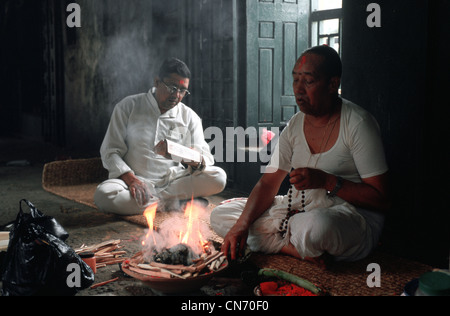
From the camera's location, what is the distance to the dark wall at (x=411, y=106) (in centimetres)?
338

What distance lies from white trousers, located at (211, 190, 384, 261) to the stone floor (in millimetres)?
419

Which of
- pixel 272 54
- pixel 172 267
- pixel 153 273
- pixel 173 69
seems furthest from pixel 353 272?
pixel 272 54

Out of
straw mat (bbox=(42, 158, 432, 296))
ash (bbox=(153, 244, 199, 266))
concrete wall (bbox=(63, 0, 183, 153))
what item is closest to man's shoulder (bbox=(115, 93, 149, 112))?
straw mat (bbox=(42, 158, 432, 296))

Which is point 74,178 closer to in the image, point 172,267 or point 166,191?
point 166,191

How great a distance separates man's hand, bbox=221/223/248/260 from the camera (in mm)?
2936

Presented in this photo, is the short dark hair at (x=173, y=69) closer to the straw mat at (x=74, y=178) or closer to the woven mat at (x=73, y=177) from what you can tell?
the straw mat at (x=74, y=178)

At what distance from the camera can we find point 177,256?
2684 mm

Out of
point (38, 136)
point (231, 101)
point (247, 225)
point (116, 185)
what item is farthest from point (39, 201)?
point (38, 136)

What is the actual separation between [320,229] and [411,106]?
1443mm

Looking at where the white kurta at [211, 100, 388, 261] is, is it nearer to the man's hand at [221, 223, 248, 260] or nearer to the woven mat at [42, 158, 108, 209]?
the man's hand at [221, 223, 248, 260]

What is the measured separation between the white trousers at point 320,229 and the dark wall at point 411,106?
26.5 inches

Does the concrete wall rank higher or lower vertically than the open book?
higher

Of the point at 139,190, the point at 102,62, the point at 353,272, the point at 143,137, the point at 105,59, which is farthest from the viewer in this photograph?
the point at 102,62

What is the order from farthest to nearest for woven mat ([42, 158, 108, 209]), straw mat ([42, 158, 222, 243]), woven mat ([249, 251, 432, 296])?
woven mat ([42, 158, 108, 209])
straw mat ([42, 158, 222, 243])
woven mat ([249, 251, 432, 296])
